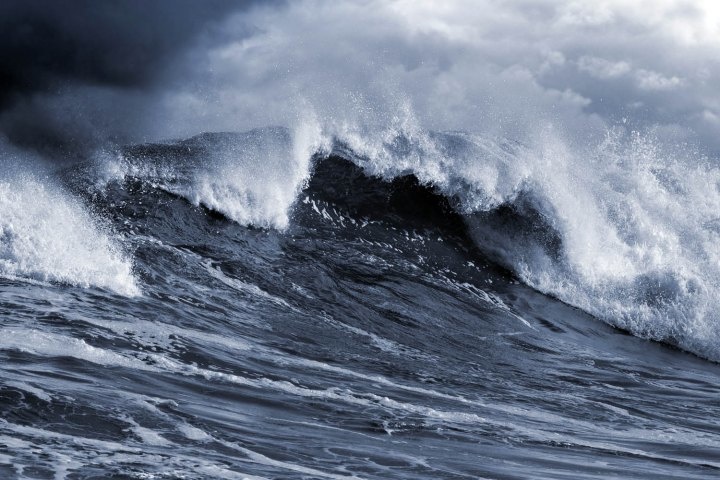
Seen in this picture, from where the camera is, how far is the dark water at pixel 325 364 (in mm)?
5418

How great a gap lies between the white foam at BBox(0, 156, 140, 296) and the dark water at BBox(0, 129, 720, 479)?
185 mm

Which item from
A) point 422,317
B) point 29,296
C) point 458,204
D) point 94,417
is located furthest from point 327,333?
point 458,204

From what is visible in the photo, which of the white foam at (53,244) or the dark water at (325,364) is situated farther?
the white foam at (53,244)

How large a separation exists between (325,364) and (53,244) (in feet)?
12.9

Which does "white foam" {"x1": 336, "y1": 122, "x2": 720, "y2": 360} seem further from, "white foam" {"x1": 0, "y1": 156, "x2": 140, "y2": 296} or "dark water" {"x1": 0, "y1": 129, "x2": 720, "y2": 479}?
"white foam" {"x1": 0, "y1": 156, "x2": 140, "y2": 296}

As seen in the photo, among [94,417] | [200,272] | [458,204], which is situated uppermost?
[458,204]

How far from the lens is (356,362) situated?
8.77 m

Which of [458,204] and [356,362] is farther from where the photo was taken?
[458,204]

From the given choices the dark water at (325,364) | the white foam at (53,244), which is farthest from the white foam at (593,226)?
the white foam at (53,244)

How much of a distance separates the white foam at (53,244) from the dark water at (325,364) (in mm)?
Result: 185

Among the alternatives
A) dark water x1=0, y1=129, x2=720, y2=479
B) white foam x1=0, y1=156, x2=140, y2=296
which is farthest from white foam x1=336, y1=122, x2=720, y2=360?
white foam x1=0, y1=156, x2=140, y2=296

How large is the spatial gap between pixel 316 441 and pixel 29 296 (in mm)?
4403

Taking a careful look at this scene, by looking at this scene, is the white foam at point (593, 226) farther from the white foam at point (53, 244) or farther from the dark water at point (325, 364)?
the white foam at point (53, 244)

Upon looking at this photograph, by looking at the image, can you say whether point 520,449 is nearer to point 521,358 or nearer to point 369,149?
point 521,358
